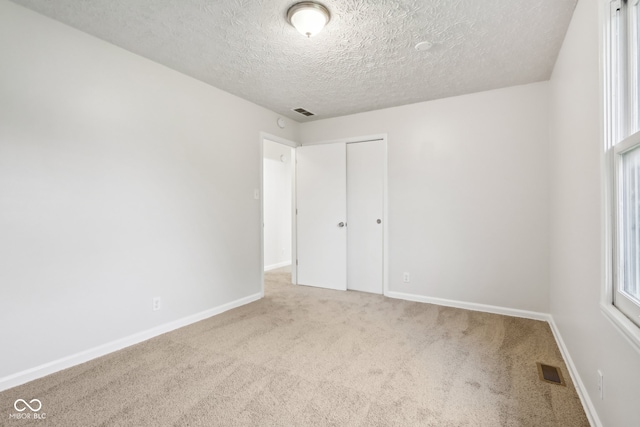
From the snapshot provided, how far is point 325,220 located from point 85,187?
2.84 meters

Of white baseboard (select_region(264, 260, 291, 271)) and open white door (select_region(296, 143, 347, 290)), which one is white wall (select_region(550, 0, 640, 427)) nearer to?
open white door (select_region(296, 143, 347, 290))

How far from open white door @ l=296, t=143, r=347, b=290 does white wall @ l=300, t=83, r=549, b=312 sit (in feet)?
2.21

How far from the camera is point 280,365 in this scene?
2217 mm

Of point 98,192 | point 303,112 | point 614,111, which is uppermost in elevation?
point 303,112

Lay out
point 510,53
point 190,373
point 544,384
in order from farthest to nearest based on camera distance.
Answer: point 510,53
point 190,373
point 544,384

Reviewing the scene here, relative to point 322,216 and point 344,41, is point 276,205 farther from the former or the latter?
point 344,41

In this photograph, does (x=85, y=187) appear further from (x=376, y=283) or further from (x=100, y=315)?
(x=376, y=283)

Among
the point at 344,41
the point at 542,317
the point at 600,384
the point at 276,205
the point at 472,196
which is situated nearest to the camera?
the point at 600,384

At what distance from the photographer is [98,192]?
2.38 metres

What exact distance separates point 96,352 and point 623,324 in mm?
3212

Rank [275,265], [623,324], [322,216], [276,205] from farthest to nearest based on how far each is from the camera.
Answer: [276,205] → [275,265] → [322,216] → [623,324]

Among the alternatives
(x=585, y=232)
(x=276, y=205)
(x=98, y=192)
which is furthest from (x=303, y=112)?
(x=585, y=232)

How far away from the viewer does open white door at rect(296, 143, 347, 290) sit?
4.31 metres

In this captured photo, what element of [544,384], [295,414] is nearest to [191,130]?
[295,414]
